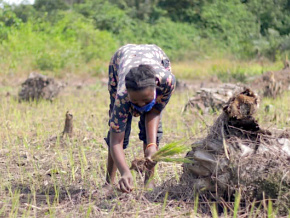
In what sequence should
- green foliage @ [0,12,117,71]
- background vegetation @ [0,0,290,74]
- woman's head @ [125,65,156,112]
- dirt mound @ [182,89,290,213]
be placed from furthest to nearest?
background vegetation @ [0,0,290,74] → green foliage @ [0,12,117,71] → dirt mound @ [182,89,290,213] → woman's head @ [125,65,156,112]

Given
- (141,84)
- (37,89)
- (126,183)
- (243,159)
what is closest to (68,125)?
(126,183)

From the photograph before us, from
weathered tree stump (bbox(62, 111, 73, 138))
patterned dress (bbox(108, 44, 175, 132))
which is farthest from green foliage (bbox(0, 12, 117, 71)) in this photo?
patterned dress (bbox(108, 44, 175, 132))

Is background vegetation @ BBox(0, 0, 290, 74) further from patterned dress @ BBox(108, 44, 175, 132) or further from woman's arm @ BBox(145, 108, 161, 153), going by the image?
woman's arm @ BBox(145, 108, 161, 153)

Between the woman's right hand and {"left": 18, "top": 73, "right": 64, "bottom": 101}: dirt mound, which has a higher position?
the woman's right hand

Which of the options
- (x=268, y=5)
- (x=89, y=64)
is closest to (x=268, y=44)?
(x=268, y=5)

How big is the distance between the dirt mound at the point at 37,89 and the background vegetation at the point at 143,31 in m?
2.24

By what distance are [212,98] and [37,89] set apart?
3225 millimetres

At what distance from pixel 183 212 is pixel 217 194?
262mm

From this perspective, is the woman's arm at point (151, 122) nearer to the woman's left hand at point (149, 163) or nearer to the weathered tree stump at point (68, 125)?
the woman's left hand at point (149, 163)

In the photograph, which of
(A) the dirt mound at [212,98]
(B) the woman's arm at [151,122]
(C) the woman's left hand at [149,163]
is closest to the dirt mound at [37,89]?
Result: (A) the dirt mound at [212,98]

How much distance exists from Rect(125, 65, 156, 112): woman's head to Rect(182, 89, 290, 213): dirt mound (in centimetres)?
53

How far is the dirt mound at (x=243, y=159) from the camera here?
2.62 meters

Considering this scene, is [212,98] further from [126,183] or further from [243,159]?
[126,183]

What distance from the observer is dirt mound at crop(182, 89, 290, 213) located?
2625 millimetres
